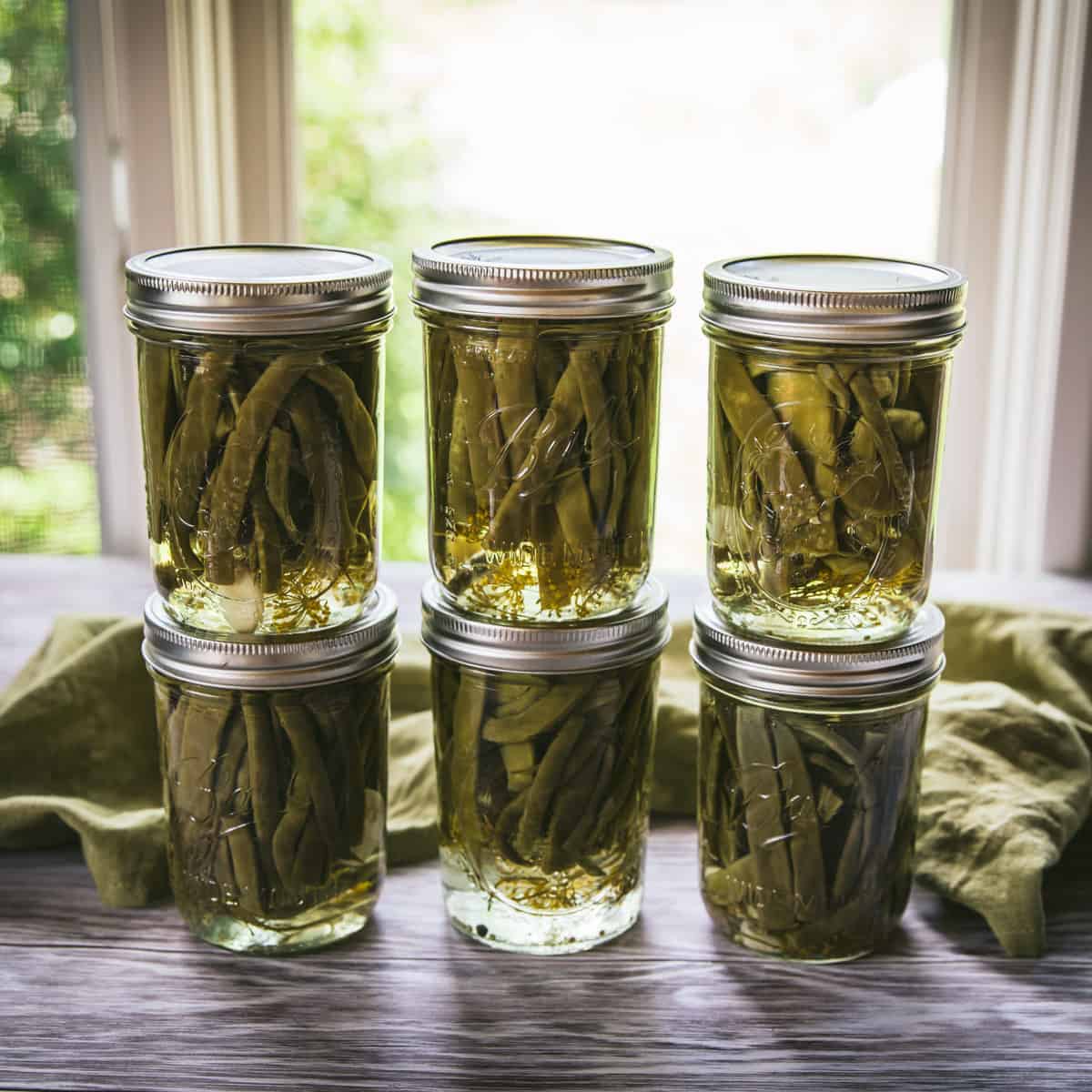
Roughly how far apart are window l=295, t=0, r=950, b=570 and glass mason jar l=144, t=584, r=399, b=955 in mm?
888

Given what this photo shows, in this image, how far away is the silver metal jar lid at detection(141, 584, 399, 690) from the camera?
2.93 feet

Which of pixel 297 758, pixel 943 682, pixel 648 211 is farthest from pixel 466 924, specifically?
pixel 648 211

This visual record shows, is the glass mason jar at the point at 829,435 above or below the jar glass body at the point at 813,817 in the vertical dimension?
above

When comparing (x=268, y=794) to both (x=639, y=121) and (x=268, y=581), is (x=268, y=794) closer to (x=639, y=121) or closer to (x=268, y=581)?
(x=268, y=581)

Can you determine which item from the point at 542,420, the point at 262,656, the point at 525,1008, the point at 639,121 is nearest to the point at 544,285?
the point at 542,420

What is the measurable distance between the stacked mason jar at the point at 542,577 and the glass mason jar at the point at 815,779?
0.06m

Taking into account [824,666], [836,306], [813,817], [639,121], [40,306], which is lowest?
[813,817]

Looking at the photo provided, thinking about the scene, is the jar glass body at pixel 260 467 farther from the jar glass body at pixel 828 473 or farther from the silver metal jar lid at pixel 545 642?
the jar glass body at pixel 828 473

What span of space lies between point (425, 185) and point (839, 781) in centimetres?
119

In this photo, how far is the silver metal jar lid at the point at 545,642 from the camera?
0.89m

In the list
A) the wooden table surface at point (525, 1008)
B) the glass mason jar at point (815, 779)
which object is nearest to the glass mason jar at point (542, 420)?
the glass mason jar at point (815, 779)

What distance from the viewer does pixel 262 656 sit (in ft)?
2.92

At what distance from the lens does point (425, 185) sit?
1.86 metres

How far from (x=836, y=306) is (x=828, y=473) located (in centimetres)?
10
